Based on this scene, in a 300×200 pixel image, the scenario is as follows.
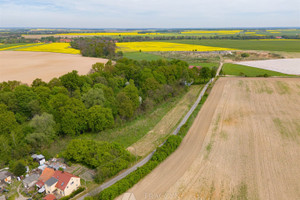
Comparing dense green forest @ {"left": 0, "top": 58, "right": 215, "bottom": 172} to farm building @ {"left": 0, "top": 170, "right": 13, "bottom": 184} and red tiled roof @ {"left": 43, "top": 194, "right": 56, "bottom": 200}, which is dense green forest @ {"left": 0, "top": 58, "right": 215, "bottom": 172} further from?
red tiled roof @ {"left": 43, "top": 194, "right": 56, "bottom": 200}

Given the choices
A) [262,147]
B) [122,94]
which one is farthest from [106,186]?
[262,147]

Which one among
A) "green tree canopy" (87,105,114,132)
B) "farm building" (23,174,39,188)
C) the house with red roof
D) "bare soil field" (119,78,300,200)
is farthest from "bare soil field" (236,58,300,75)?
"farm building" (23,174,39,188)

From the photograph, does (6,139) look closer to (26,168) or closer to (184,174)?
(26,168)

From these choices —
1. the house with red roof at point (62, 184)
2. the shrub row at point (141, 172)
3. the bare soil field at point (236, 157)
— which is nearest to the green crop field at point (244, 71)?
the bare soil field at point (236, 157)

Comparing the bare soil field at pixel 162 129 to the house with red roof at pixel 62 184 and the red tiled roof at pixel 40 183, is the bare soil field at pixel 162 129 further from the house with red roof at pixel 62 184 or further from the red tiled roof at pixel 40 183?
the red tiled roof at pixel 40 183

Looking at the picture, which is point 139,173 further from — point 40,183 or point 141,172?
point 40,183

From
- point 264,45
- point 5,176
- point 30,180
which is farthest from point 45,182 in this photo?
point 264,45
